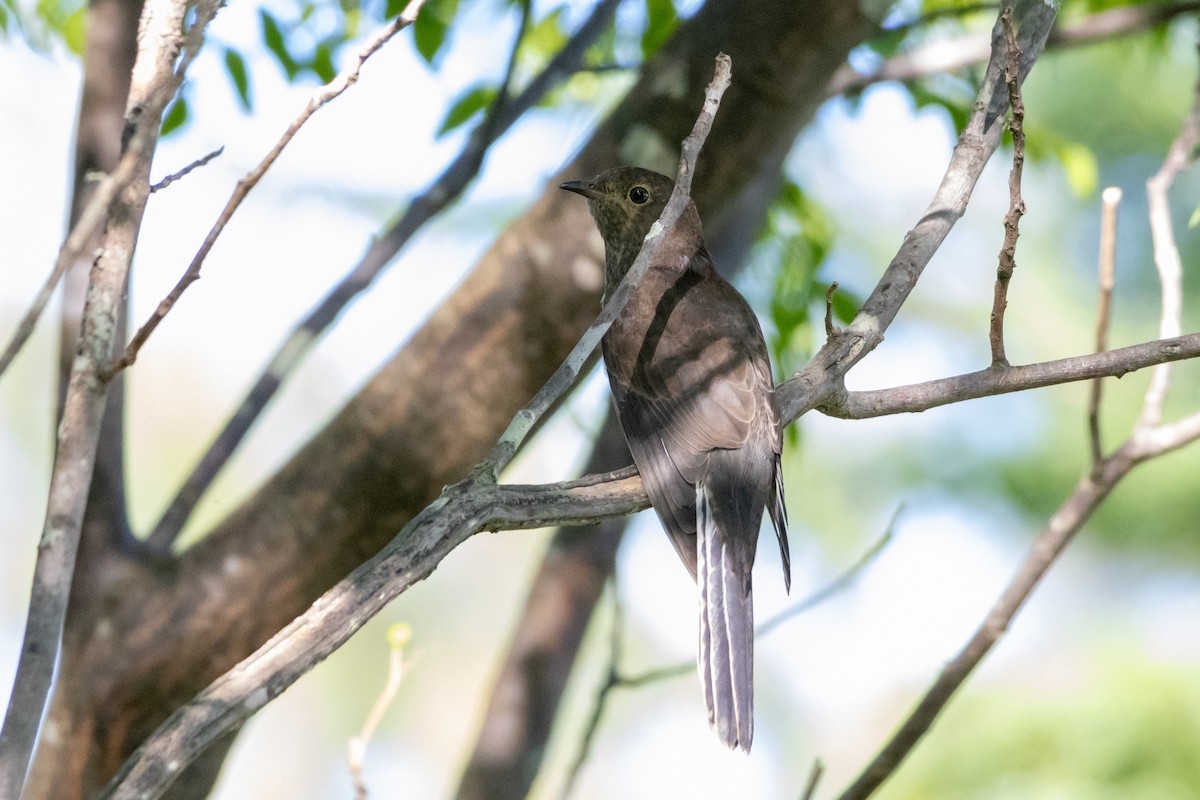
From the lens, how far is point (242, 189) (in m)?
1.83

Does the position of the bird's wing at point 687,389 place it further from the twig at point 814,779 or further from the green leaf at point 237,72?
the green leaf at point 237,72

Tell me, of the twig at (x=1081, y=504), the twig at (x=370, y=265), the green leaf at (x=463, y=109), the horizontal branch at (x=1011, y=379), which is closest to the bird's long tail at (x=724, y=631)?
the twig at (x=1081, y=504)

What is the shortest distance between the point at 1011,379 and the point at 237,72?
9.35 feet

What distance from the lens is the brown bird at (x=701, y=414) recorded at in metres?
3.15

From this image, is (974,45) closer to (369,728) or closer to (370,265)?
(370,265)

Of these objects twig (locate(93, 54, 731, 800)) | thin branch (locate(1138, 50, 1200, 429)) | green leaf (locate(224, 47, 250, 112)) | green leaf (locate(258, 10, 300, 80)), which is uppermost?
green leaf (locate(258, 10, 300, 80))

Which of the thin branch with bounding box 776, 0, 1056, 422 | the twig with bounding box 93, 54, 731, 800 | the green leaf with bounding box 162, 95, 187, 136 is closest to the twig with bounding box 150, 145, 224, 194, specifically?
the twig with bounding box 93, 54, 731, 800

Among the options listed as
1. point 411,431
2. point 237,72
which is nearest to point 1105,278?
point 411,431

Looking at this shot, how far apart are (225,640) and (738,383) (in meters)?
1.75

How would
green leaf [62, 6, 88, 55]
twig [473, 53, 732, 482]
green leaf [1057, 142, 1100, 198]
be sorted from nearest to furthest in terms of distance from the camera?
twig [473, 53, 732, 482], green leaf [1057, 142, 1100, 198], green leaf [62, 6, 88, 55]

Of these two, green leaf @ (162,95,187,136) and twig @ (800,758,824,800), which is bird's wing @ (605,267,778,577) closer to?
twig @ (800,758,824,800)

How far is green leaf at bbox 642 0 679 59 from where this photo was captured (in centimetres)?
430

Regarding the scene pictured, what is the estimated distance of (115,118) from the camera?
3.66 meters

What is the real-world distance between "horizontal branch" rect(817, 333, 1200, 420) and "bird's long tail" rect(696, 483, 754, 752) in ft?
2.39
